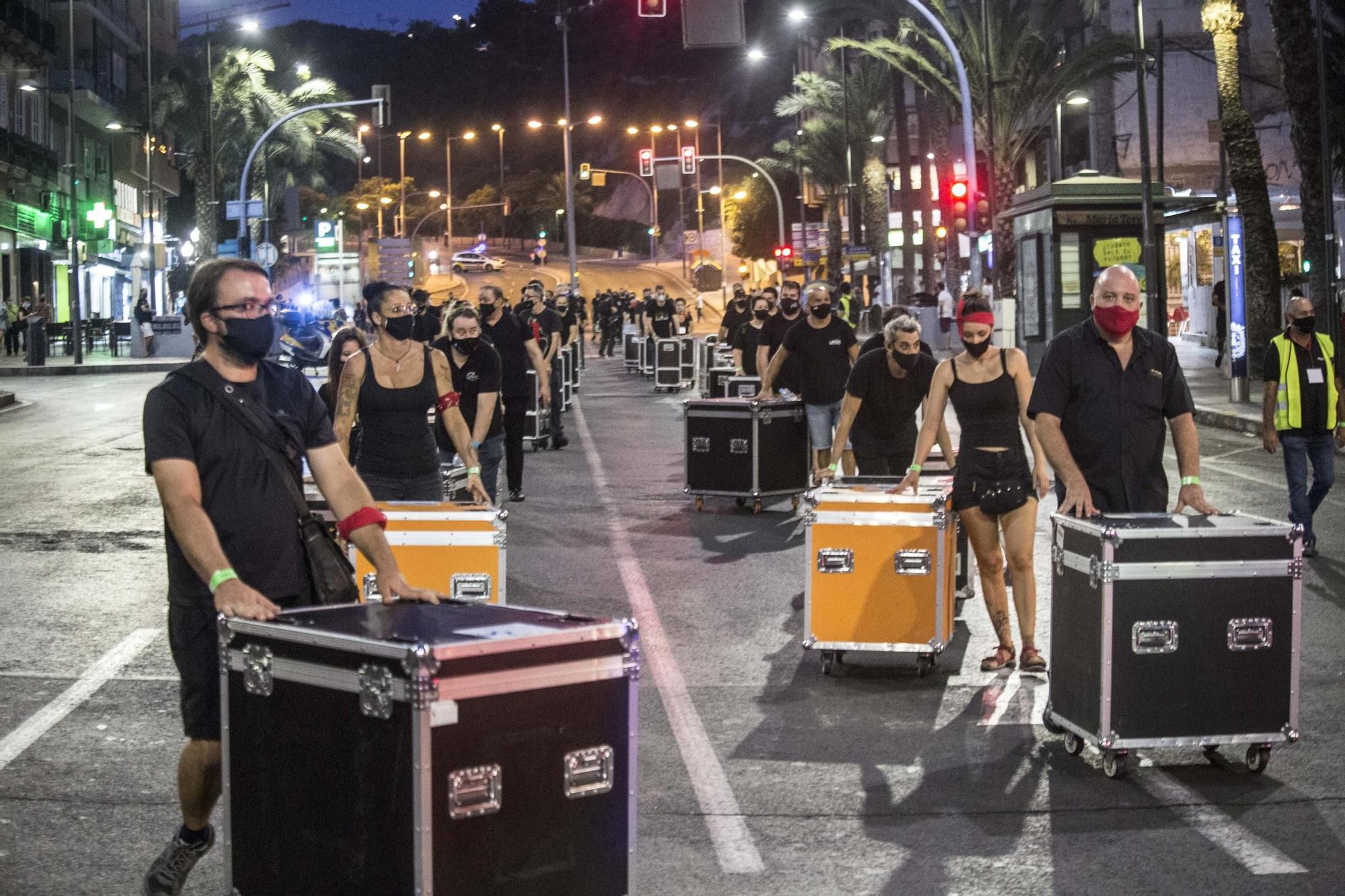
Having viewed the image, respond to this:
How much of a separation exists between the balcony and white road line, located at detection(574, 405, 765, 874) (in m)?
49.2

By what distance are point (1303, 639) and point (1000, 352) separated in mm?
2280

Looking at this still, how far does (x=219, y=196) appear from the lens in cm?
7181

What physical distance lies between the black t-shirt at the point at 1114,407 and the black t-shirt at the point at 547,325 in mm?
15404

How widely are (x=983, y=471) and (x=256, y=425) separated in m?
4.50

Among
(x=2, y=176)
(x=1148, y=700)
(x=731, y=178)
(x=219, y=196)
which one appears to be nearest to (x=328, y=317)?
(x=2, y=176)

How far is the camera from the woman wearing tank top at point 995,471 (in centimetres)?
848

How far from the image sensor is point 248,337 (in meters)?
4.89

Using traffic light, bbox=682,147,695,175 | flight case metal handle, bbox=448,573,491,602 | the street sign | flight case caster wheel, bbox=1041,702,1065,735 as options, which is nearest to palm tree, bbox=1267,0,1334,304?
flight case caster wheel, bbox=1041,702,1065,735

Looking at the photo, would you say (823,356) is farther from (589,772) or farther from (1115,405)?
(589,772)

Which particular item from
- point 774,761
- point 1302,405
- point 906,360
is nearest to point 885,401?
point 906,360

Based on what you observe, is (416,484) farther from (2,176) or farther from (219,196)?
(219,196)

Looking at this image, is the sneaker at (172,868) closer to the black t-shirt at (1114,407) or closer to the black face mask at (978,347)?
the black t-shirt at (1114,407)

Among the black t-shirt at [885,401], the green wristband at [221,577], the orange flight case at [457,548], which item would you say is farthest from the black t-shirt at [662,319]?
the green wristband at [221,577]

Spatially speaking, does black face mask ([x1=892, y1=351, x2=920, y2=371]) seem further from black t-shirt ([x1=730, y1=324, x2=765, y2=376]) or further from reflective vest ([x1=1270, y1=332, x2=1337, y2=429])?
black t-shirt ([x1=730, y1=324, x2=765, y2=376])
